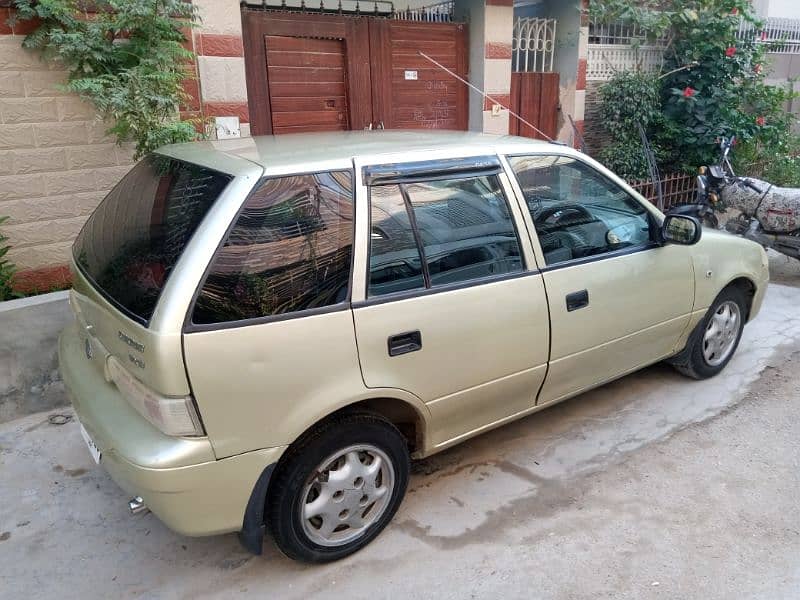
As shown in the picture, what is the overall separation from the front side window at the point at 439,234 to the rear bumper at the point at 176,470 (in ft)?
2.92

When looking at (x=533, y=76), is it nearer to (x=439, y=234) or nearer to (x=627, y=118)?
(x=627, y=118)

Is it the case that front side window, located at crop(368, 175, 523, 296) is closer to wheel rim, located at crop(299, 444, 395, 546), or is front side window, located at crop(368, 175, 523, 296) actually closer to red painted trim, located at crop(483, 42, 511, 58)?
wheel rim, located at crop(299, 444, 395, 546)

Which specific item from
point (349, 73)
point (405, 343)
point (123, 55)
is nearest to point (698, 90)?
point (349, 73)

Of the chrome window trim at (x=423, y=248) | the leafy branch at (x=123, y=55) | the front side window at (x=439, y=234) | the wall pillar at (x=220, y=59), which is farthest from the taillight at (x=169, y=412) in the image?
the wall pillar at (x=220, y=59)

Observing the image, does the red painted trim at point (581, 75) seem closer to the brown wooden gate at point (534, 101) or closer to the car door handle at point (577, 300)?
the brown wooden gate at point (534, 101)

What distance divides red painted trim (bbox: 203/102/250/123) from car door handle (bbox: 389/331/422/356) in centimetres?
362

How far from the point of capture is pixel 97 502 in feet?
11.1

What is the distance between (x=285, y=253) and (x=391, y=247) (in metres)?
0.49

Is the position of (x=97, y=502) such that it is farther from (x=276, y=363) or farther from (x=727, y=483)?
(x=727, y=483)

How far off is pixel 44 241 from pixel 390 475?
3.46 metres

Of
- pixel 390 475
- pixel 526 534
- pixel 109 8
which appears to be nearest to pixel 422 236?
pixel 390 475

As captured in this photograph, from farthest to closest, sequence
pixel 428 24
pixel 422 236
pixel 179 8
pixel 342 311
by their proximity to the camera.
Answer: pixel 428 24
pixel 179 8
pixel 422 236
pixel 342 311

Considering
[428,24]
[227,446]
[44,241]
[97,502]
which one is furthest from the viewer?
[428,24]

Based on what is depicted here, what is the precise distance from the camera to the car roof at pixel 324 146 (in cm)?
283
